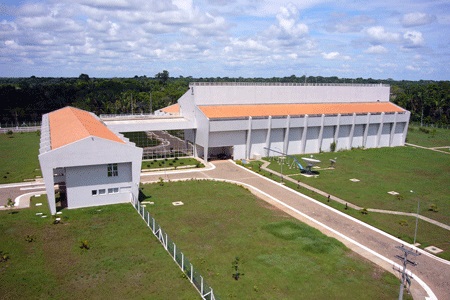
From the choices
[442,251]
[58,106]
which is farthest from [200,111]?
[58,106]

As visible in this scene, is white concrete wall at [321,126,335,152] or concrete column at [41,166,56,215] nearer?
concrete column at [41,166,56,215]

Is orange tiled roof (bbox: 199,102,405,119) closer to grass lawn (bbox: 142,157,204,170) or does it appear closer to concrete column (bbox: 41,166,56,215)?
grass lawn (bbox: 142,157,204,170)

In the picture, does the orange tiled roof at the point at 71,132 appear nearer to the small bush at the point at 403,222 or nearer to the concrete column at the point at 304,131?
the small bush at the point at 403,222

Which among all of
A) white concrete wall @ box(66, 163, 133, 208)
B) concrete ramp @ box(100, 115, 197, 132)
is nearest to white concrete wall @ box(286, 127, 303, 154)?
concrete ramp @ box(100, 115, 197, 132)

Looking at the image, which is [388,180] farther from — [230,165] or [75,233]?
[75,233]

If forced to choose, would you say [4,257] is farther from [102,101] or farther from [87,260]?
[102,101]
